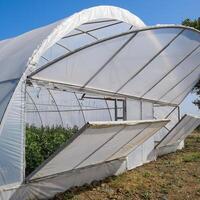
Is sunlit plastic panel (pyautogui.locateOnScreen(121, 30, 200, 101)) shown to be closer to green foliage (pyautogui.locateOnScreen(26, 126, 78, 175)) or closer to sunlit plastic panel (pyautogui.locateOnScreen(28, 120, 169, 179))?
sunlit plastic panel (pyautogui.locateOnScreen(28, 120, 169, 179))

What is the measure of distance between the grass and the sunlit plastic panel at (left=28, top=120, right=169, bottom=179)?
59 cm

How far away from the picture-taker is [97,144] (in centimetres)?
787

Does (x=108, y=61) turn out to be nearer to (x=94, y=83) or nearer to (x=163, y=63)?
(x=94, y=83)

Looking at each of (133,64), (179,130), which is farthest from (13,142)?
(179,130)

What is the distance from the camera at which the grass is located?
333 inches

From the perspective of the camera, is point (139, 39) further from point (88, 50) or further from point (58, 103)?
point (58, 103)

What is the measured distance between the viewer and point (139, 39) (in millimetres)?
8516

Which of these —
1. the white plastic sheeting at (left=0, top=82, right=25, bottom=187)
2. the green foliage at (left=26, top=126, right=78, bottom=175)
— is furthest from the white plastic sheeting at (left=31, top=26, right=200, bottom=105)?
the green foliage at (left=26, top=126, right=78, bottom=175)

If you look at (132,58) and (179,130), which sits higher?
(132,58)

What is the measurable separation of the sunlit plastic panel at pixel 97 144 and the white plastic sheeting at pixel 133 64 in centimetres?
144

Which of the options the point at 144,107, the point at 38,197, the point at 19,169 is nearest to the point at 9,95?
the point at 19,169

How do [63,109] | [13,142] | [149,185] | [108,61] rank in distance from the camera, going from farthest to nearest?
[63,109]
[149,185]
[108,61]
[13,142]

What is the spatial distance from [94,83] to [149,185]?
115 inches

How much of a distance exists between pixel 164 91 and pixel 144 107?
1.44 metres
